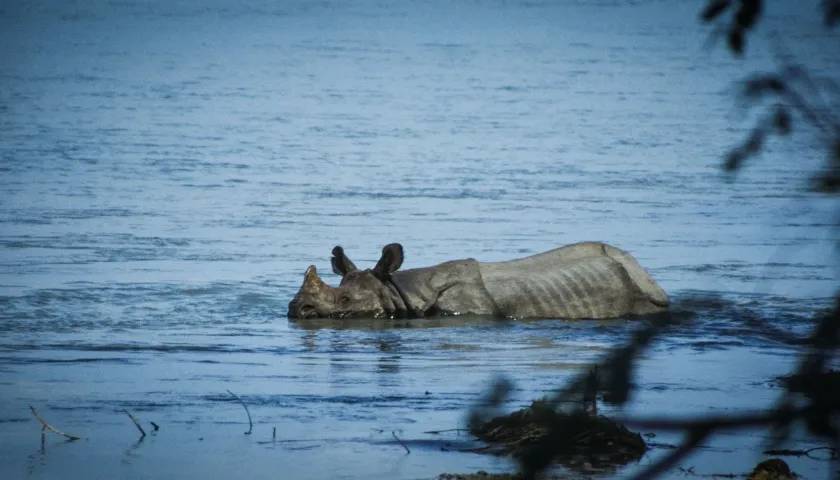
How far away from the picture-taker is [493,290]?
12.8 meters

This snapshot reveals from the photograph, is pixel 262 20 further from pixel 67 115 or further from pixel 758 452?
pixel 758 452

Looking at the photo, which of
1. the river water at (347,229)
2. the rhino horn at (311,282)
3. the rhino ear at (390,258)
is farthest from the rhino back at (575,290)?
the rhino horn at (311,282)

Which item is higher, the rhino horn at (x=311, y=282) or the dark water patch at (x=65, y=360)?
the rhino horn at (x=311, y=282)

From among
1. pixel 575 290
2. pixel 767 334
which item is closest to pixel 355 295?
pixel 575 290

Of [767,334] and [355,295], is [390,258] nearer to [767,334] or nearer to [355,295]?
[355,295]

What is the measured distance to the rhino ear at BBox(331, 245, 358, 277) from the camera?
42.7 ft

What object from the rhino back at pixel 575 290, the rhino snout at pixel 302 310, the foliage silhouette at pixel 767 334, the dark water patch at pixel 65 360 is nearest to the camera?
the foliage silhouette at pixel 767 334

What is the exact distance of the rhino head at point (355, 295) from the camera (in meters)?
12.8

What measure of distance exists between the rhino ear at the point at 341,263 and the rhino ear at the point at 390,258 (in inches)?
11.2

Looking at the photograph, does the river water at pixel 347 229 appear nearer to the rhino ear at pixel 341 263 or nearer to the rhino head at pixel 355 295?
the rhino head at pixel 355 295

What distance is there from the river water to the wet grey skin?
0.80ft

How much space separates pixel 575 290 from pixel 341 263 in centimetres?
183

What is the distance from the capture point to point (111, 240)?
1681 centimetres

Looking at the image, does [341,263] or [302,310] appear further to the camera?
[341,263]
